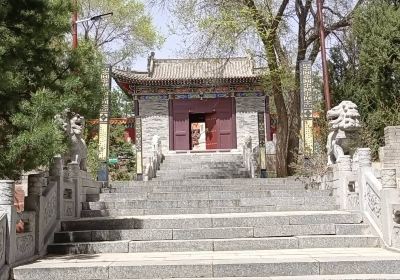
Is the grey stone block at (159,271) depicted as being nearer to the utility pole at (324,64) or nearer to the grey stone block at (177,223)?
the grey stone block at (177,223)

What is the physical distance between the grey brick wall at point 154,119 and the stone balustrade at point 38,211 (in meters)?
13.7

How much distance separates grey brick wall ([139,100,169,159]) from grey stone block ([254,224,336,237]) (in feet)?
51.5

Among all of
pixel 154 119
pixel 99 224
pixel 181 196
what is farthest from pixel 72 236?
pixel 154 119

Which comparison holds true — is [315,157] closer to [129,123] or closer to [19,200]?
[19,200]

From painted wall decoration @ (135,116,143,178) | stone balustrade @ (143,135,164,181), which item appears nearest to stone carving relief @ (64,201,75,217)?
stone balustrade @ (143,135,164,181)

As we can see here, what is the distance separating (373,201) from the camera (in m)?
6.61

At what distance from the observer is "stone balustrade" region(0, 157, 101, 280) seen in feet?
16.7

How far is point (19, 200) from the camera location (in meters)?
8.62

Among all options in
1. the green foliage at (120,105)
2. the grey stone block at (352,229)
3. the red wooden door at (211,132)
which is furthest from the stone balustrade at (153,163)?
the green foliage at (120,105)

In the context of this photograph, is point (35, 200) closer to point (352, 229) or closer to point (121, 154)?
point (352, 229)

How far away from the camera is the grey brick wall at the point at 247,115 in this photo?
22172 millimetres

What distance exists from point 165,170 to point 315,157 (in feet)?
22.9

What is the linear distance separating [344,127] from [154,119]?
14.7 m

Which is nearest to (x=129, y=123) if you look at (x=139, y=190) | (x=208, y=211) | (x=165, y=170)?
(x=165, y=170)
